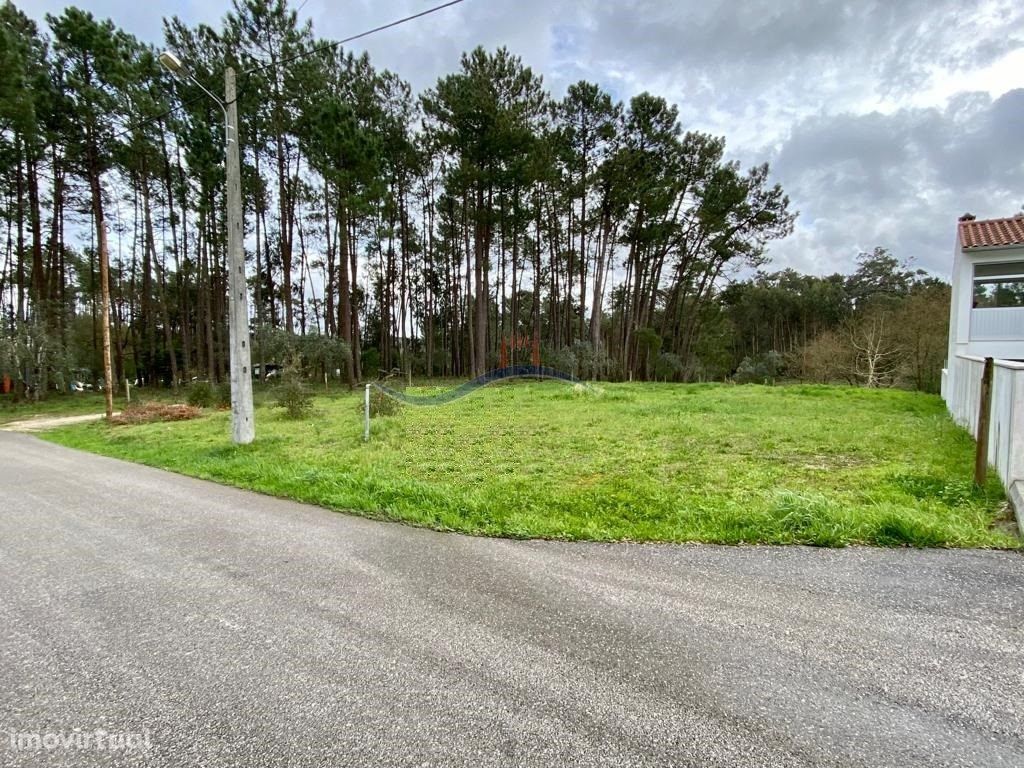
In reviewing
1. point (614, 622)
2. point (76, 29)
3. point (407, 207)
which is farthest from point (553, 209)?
point (614, 622)

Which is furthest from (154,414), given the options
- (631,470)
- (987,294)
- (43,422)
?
(987,294)

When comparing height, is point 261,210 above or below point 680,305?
above

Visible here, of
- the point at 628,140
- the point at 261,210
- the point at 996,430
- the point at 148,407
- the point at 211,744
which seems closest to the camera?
the point at 211,744

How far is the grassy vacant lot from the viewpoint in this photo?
11.5ft

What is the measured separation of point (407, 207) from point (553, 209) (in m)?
8.32

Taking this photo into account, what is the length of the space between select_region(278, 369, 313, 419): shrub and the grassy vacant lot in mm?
791

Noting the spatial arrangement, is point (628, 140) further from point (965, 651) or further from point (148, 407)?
point (965, 651)

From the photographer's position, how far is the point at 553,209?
86.3ft

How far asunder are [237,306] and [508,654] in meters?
7.51

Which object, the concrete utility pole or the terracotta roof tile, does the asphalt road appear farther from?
the terracotta roof tile

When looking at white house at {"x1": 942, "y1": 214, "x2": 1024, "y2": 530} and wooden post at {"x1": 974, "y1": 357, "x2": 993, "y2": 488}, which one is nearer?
wooden post at {"x1": 974, "y1": 357, "x2": 993, "y2": 488}

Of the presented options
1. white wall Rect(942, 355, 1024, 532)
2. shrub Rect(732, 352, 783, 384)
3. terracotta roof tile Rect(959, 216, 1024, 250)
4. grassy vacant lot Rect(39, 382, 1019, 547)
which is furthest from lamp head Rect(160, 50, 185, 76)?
shrub Rect(732, 352, 783, 384)

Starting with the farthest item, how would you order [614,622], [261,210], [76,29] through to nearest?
[261,210] < [76,29] < [614,622]

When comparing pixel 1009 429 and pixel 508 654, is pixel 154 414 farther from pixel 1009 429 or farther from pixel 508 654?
pixel 1009 429
